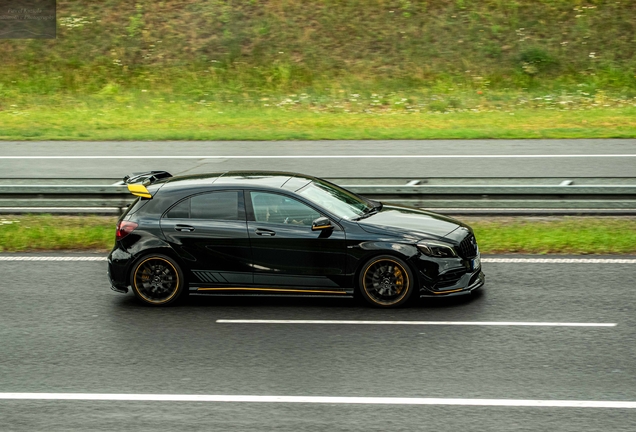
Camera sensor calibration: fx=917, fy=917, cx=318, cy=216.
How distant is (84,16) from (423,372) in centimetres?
2621

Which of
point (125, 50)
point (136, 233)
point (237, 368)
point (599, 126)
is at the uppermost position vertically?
point (125, 50)

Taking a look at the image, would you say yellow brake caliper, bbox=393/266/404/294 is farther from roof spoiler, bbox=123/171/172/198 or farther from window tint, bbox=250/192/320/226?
roof spoiler, bbox=123/171/172/198

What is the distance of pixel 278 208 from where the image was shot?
9758 mm

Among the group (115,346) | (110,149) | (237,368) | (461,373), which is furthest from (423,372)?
(110,149)

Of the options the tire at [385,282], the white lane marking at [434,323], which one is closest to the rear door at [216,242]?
the white lane marking at [434,323]

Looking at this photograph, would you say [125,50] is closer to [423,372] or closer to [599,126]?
[599,126]

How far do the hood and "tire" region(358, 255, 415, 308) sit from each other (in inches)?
13.1

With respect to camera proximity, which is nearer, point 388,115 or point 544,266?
point 544,266

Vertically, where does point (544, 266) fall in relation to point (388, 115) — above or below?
below

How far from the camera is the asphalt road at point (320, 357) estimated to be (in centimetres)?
655

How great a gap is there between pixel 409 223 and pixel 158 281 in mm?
2747

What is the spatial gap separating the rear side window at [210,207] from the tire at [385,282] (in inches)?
60.3

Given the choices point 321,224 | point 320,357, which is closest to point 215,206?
point 321,224

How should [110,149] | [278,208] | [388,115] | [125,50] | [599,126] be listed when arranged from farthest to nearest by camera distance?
[125,50]
[388,115]
[599,126]
[110,149]
[278,208]
